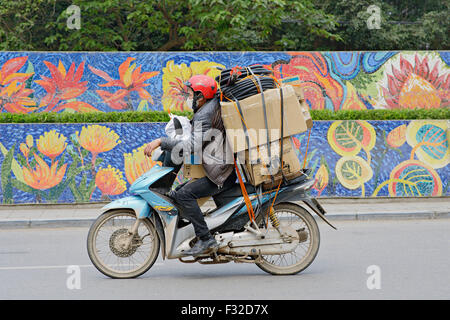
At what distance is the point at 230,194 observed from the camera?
678cm

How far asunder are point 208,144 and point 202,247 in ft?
3.14

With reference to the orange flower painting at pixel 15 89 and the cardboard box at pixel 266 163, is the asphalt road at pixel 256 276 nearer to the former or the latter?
the cardboard box at pixel 266 163

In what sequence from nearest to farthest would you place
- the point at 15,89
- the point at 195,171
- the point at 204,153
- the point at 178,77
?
the point at 204,153
the point at 195,171
the point at 15,89
the point at 178,77

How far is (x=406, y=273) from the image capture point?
22.5 feet

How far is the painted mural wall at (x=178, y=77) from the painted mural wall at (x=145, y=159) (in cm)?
126

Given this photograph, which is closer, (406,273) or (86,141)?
(406,273)

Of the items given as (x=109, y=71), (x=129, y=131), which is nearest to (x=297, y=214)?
(x=129, y=131)

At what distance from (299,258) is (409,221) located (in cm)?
443

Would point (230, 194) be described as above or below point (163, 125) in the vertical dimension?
below

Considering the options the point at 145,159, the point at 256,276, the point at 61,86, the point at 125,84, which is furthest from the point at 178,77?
the point at 256,276

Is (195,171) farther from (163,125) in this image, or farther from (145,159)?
(163,125)

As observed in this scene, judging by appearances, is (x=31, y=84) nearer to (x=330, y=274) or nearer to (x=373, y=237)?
(x=373, y=237)

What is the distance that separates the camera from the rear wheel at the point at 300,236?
6871 millimetres

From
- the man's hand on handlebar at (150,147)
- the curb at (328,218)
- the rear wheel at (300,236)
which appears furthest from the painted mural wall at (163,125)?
the man's hand on handlebar at (150,147)
